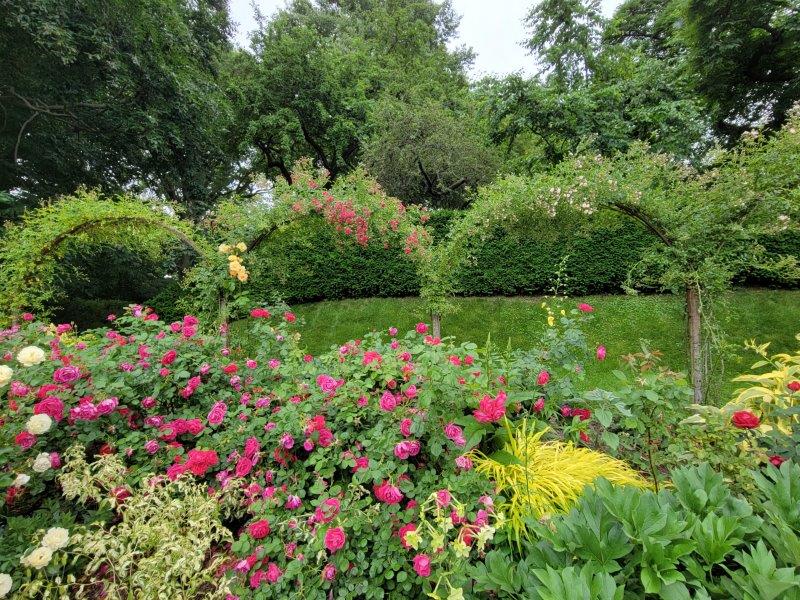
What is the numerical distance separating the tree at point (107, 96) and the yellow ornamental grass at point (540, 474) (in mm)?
7609

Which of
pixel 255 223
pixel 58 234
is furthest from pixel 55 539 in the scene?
pixel 58 234

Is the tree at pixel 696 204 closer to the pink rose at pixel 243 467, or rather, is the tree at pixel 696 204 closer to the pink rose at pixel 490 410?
the pink rose at pixel 490 410

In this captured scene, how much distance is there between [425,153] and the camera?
9.54 m

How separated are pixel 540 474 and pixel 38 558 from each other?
1753 millimetres

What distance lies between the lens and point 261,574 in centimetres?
130

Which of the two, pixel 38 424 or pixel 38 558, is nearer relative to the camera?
pixel 38 558

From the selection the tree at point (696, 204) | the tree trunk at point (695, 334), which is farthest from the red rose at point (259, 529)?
the tree trunk at point (695, 334)

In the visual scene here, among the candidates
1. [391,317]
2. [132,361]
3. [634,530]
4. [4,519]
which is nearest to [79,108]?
[391,317]

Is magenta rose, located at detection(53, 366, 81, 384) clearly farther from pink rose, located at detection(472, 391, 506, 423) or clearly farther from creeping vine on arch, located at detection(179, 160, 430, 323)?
pink rose, located at detection(472, 391, 506, 423)

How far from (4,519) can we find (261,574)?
106 centimetres

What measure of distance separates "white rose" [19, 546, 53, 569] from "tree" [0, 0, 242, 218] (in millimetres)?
7128

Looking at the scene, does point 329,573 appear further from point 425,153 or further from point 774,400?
point 425,153

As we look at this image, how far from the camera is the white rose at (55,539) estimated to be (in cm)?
118

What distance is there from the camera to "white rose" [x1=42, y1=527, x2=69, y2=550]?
1181 millimetres
